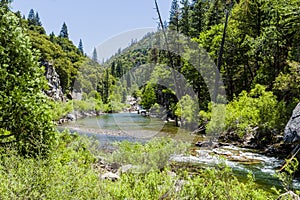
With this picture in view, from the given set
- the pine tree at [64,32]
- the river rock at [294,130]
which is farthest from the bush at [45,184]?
the pine tree at [64,32]

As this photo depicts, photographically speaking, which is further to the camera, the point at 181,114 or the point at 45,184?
the point at 181,114

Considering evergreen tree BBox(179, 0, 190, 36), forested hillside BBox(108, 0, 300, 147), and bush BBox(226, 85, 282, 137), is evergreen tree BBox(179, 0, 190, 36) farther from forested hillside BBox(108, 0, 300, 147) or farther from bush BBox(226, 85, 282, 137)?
bush BBox(226, 85, 282, 137)

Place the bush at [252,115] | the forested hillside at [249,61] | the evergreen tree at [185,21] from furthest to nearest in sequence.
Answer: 1. the evergreen tree at [185,21]
2. the forested hillside at [249,61]
3. the bush at [252,115]

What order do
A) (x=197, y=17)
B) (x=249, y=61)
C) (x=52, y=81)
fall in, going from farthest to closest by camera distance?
(x=52, y=81) < (x=197, y=17) < (x=249, y=61)

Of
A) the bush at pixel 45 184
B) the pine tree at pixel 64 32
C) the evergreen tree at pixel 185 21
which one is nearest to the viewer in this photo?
the bush at pixel 45 184

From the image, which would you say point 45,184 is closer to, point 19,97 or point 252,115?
point 19,97

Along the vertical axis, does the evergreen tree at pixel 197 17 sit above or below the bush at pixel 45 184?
above

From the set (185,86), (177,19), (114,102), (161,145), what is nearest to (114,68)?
(114,102)

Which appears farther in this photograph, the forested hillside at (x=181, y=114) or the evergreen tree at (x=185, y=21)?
the evergreen tree at (x=185, y=21)

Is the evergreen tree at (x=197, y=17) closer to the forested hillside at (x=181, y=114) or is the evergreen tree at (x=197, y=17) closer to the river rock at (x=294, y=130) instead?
Result: the forested hillside at (x=181, y=114)

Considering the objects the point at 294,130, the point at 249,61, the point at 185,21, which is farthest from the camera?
the point at 185,21

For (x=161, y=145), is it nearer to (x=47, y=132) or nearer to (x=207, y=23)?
(x=47, y=132)

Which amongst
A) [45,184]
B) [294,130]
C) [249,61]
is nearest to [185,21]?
[249,61]

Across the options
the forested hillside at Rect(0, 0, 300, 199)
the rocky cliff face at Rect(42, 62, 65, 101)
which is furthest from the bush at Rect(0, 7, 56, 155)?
the rocky cliff face at Rect(42, 62, 65, 101)
